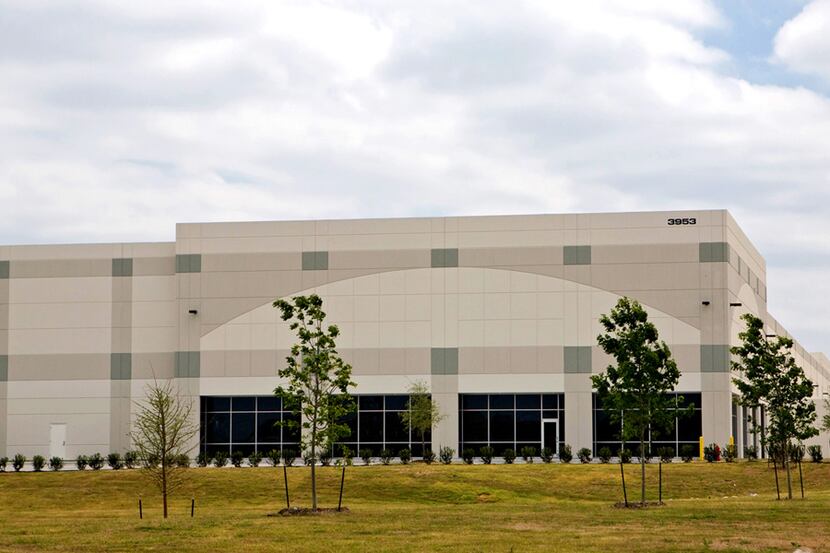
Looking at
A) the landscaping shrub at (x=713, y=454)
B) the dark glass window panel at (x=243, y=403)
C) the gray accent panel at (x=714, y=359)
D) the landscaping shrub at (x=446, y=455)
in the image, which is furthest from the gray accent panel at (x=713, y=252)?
the dark glass window panel at (x=243, y=403)

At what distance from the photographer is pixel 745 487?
55906 millimetres

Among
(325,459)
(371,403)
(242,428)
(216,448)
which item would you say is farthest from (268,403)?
(325,459)

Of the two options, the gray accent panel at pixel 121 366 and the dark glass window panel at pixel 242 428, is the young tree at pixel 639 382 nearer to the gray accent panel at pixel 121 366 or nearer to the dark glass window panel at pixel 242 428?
the dark glass window panel at pixel 242 428

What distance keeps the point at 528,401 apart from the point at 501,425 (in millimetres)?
2240

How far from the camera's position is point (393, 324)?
75688 mm

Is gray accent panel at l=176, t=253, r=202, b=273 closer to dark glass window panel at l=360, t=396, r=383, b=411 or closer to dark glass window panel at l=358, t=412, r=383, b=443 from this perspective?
dark glass window panel at l=360, t=396, r=383, b=411

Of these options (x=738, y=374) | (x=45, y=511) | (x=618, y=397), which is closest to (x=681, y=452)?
(x=738, y=374)

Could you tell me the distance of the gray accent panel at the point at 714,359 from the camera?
7319 cm

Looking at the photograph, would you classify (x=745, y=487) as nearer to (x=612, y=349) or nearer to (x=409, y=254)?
(x=612, y=349)

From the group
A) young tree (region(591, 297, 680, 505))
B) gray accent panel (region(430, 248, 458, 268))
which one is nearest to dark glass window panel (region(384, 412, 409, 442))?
gray accent panel (region(430, 248, 458, 268))

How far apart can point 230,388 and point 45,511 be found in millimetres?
26928

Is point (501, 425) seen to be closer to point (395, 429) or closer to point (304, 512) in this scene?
point (395, 429)

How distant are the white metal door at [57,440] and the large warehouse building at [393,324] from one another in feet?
0.47

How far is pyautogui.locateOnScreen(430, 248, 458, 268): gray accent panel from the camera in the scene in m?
75.8
